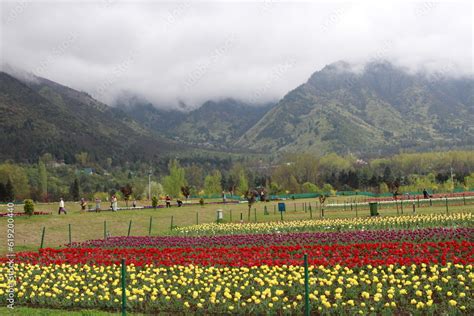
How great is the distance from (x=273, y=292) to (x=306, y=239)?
12023 millimetres

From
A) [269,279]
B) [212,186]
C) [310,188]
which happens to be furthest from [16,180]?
[269,279]

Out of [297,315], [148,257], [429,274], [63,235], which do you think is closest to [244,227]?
[63,235]

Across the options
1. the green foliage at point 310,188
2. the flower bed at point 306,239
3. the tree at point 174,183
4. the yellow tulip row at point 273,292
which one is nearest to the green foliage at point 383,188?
the green foliage at point 310,188

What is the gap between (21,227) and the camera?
1400 inches

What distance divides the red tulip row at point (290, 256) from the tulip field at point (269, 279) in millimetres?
42

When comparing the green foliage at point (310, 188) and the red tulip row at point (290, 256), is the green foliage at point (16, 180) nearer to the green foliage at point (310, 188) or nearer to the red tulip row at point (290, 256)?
the green foliage at point (310, 188)

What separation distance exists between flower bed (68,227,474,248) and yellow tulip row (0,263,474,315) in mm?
8166

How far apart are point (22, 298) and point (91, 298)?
2.47 meters

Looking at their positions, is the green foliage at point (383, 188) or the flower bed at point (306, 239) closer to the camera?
the flower bed at point (306, 239)

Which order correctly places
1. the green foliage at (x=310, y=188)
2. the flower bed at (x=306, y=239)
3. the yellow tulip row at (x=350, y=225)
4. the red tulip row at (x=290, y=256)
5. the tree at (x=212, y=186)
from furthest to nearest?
the tree at (x=212, y=186) < the green foliage at (x=310, y=188) < the yellow tulip row at (x=350, y=225) < the flower bed at (x=306, y=239) < the red tulip row at (x=290, y=256)

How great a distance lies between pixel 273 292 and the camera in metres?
13.8

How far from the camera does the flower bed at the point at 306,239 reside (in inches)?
916

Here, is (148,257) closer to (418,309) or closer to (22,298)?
(22,298)

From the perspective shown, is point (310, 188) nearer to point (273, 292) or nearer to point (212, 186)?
point (212, 186)
